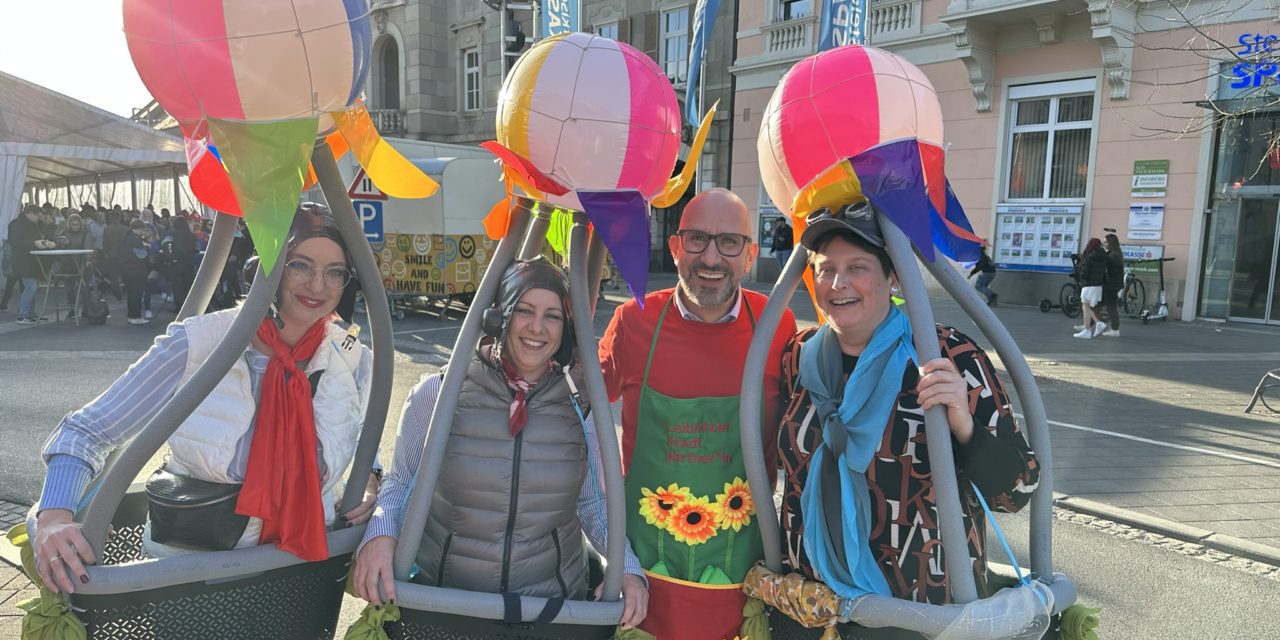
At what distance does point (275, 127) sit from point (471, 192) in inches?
373

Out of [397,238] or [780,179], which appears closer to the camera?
[780,179]

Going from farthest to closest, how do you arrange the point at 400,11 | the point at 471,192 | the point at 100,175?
1. the point at 400,11
2. the point at 100,175
3. the point at 471,192

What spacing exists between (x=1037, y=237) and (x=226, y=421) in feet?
46.4

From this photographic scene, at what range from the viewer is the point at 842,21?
34.6ft

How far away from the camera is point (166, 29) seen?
4.84ft

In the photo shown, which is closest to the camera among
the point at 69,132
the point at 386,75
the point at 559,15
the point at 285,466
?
the point at 285,466

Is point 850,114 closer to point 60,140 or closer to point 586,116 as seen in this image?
point 586,116

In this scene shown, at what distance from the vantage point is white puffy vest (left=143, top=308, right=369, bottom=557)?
1.78 m

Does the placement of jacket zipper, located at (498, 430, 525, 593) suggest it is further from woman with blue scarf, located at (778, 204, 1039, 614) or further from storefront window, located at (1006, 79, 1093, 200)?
storefront window, located at (1006, 79, 1093, 200)

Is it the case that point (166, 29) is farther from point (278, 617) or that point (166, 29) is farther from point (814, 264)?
point (814, 264)

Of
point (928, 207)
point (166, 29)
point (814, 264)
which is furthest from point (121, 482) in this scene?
point (928, 207)

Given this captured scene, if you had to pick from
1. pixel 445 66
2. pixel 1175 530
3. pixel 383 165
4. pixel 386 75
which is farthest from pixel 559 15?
pixel 386 75

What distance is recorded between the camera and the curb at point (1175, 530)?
3.83 meters

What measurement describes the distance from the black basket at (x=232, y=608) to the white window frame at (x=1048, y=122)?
1386 centimetres
